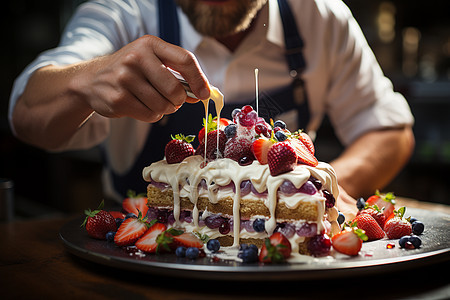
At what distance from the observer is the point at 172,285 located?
109 centimetres

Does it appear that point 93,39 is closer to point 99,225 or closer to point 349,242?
point 99,225

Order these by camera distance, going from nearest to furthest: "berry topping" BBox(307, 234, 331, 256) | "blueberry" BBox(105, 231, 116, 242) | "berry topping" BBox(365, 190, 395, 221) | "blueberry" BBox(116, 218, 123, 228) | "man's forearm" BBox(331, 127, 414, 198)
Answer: "berry topping" BBox(307, 234, 331, 256) → "blueberry" BBox(105, 231, 116, 242) → "blueberry" BBox(116, 218, 123, 228) → "berry topping" BBox(365, 190, 395, 221) → "man's forearm" BBox(331, 127, 414, 198)

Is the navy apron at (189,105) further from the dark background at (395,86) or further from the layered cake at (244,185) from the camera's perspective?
the dark background at (395,86)

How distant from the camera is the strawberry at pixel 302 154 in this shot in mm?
1397

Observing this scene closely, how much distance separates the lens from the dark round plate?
1021 millimetres

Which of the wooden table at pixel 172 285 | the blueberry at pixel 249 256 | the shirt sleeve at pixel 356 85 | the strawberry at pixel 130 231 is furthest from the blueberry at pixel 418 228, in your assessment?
the shirt sleeve at pixel 356 85

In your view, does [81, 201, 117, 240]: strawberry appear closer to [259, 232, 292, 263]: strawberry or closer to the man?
the man

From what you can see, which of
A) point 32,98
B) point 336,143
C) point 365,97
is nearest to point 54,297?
point 32,98

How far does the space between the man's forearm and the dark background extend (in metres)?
1.71

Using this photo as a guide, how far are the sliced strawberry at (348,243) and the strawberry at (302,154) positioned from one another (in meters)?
0.25

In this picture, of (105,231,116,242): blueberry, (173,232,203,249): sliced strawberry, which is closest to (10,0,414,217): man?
(105,231,116,242): blueberry

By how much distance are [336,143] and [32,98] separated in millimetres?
3078

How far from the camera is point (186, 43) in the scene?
7.26 ft

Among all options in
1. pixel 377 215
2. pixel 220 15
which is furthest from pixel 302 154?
pixel 220 15
